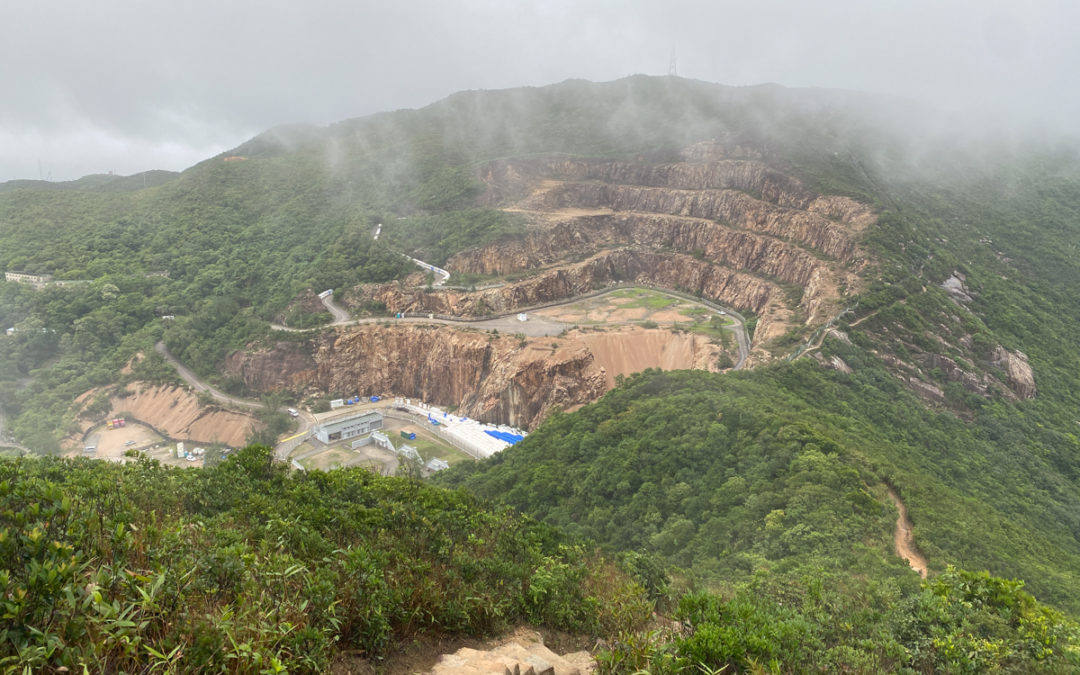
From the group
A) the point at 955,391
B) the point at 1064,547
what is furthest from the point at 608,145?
the point at 1064,547

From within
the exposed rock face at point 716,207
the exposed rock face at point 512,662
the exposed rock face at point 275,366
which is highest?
the exposed rock face at point 716,207

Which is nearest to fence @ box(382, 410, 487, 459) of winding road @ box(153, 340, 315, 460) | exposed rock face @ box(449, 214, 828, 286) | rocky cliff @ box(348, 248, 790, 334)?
winding road @ box(153, 340, 315, 460)

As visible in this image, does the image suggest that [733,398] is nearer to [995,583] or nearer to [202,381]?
[995,583]

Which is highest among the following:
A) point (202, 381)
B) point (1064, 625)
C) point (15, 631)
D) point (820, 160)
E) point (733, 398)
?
point (820, 160)

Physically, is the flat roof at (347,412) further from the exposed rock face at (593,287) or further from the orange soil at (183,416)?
the exposed rock face at (593,287)

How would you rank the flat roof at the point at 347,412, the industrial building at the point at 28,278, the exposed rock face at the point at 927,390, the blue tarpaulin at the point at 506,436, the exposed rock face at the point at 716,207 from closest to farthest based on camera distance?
the exposed rock face at the point at 927,390 < the blue tarpaulin at the point at 506,436 < the flat roof at the point at 347,412 < the exposed rock face at the point at 716,207 < the industrial building at the point at 28,278

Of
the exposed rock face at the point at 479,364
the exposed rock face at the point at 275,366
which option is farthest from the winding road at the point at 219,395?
the exposed rock face at the point at 479,364

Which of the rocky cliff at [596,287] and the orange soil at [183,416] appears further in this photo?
the rocky cliff at [596,287]

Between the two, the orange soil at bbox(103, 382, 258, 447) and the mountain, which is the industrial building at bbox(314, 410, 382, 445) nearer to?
the mountain
